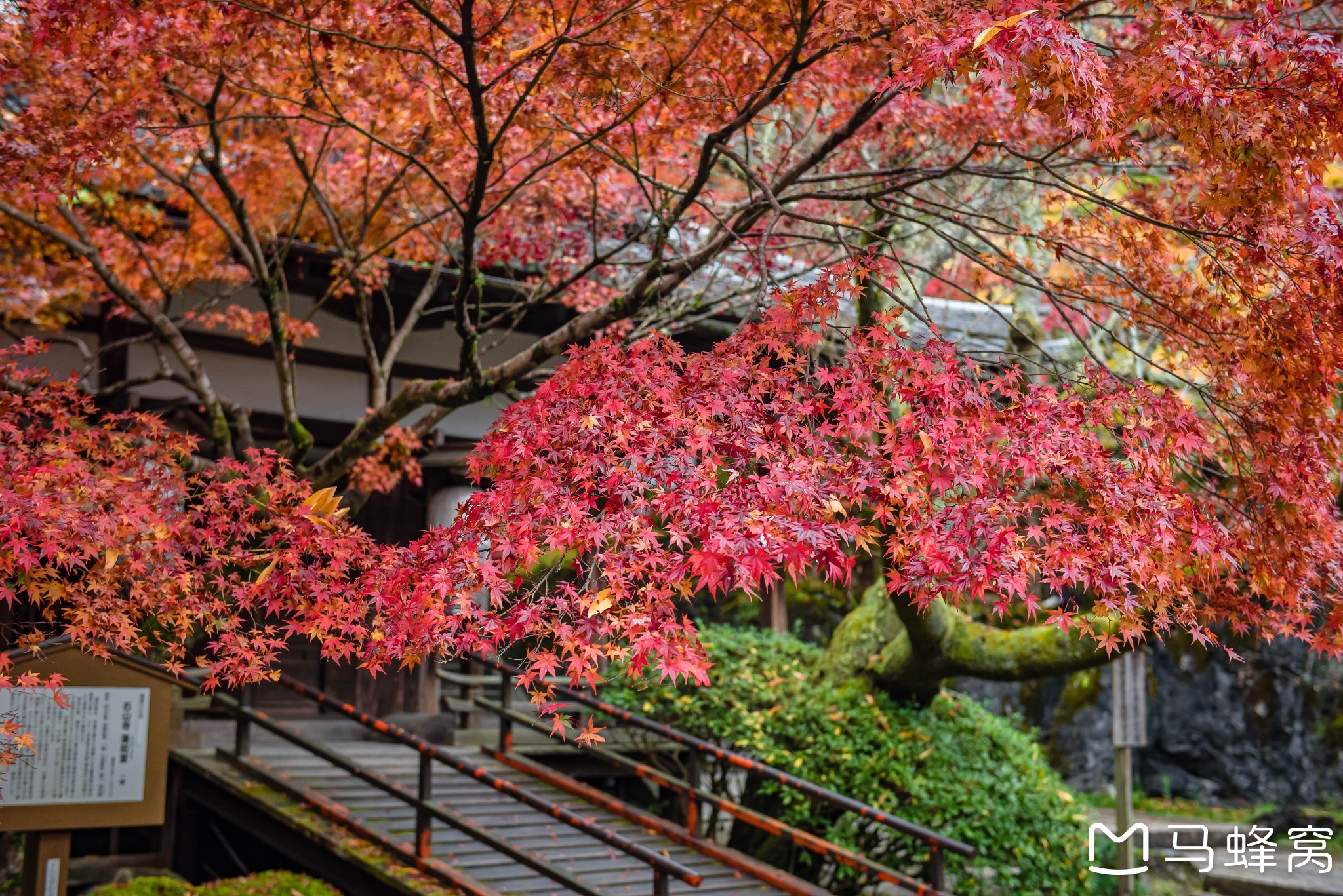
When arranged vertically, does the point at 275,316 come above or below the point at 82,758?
above

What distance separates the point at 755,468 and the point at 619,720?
6613 millimetres

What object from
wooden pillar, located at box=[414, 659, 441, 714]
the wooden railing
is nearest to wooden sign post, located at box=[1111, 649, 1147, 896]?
the wooden railing

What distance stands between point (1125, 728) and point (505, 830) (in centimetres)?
676

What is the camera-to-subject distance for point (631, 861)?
8.72m

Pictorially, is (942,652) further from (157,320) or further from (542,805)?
(157,320)

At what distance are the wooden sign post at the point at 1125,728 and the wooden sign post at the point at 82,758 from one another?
9.03 meters

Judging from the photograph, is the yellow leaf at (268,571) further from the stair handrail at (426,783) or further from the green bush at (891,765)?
the green bush at (891,765)

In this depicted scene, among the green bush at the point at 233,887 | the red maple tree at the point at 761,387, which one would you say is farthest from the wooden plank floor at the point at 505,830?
the red maple tree at the point at 761,387

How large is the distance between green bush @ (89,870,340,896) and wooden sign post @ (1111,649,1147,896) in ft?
26.3

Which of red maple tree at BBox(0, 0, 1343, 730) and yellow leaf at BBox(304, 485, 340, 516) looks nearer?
red maple tree at BBox(0, 0, 1343, 730)

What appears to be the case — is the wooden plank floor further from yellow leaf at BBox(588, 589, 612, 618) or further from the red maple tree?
yellow leaf at BBox(588, 589, 612, 618)

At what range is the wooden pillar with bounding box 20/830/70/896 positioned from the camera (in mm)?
6270

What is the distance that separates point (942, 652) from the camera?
9461mm

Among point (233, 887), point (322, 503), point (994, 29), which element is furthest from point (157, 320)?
point (994, 29)
